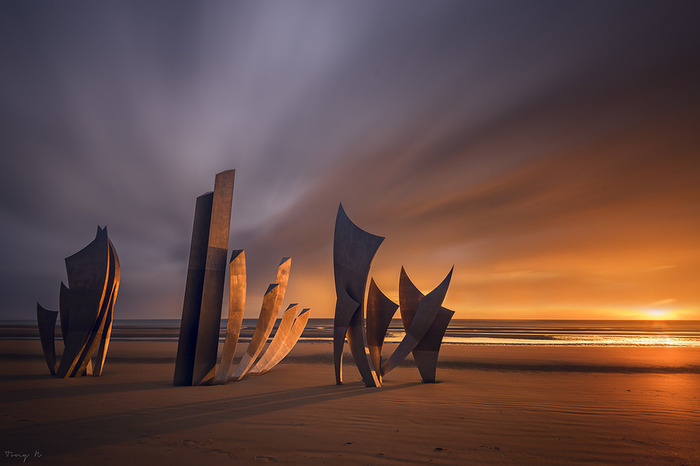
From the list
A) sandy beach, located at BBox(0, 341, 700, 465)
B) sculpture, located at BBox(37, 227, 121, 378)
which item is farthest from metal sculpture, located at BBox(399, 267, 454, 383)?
sculpture, located at BBox(37, 227, 121, 378)

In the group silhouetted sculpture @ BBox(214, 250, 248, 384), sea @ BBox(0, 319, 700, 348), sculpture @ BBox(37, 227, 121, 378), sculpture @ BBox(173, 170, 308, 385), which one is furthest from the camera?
sea @ BBox(0, 319, 700, 348)

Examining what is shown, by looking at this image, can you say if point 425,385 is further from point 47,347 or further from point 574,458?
point 47,347

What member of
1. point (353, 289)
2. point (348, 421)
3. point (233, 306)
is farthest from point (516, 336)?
point (348, 421)

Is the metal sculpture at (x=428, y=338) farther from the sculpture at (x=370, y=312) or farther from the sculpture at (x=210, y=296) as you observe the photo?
the sculpture at (x=210, y=296)

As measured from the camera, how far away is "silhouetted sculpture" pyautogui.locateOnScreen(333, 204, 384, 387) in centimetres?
997

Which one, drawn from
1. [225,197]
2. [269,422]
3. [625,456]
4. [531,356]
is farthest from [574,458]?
[531,356]

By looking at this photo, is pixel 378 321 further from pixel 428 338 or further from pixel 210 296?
pixel 210 296

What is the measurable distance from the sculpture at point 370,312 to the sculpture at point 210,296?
2.93 m

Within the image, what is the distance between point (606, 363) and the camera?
16.1 metres

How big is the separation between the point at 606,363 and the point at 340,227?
1397 centimetres

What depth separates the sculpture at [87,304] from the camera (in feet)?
36.4

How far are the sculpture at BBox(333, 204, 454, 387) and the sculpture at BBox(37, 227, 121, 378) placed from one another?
720 centimetres

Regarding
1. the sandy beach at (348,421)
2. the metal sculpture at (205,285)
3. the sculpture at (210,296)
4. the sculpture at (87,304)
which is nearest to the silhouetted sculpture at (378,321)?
the sandy beach at (348,421)

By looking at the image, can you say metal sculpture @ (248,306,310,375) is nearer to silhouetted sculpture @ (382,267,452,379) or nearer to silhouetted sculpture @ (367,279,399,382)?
silhouetted sculpture @ (367,279,399,382)
